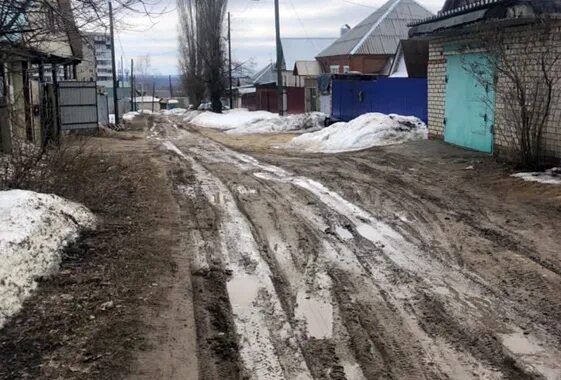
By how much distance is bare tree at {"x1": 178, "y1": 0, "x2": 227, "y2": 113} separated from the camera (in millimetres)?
51500

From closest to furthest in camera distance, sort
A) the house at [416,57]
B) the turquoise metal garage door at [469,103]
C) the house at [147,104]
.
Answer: the turquoise metal garage door at [469,103], the house at [416,57], the house at [147,104]

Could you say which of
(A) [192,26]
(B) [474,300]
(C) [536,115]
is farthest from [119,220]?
(A) [192,26]

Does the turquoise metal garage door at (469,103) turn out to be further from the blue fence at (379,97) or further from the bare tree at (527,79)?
the blue fence at (379,97)

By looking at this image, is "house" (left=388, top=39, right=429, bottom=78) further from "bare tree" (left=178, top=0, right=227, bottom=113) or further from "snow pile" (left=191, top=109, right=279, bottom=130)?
"bare tree" (left=178, top=0, right=227, bottom=113)

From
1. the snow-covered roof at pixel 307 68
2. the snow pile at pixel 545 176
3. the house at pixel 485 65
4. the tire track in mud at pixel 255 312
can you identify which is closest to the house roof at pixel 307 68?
the snow-covered roof at pixel 307 68

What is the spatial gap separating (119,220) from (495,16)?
26.1 ft

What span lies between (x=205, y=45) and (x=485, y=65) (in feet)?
139

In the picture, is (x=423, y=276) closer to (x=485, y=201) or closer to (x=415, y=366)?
(x=415, y=366)

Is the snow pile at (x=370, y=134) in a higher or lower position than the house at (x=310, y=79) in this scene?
lower

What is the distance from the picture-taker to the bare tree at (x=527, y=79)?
10914 mm

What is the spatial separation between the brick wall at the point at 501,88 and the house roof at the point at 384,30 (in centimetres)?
3033

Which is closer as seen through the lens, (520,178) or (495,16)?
(520,178)

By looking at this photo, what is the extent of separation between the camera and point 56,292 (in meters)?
5.05

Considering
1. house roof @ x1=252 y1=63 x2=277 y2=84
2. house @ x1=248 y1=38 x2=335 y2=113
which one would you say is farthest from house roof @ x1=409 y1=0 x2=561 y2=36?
house roof @ x1=252 y1=63 x2=277 y2=84
